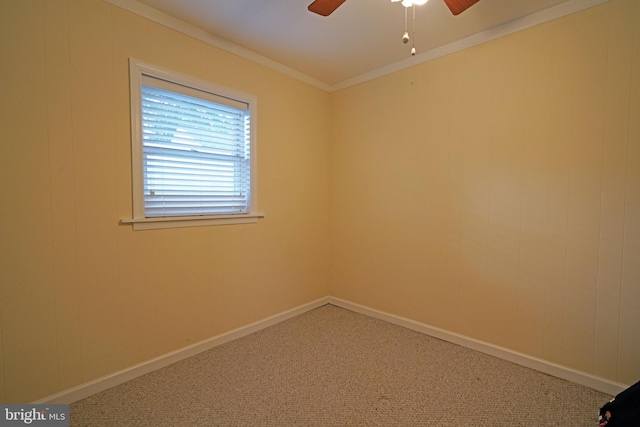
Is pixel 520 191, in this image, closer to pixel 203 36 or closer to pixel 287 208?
pixel 287 208

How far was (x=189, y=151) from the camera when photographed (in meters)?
2.26

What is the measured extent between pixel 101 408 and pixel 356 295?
7.50 feet

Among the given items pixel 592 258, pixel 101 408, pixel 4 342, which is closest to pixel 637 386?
pixel 592 258

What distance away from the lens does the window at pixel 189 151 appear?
6.60ft

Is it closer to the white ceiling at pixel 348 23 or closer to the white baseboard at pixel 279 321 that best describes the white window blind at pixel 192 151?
the white ceiling at pixel 348 23

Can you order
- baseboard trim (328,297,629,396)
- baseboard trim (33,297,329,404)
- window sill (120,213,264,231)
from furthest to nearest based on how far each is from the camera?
1. window sill (120,213,264,231)
2. baseboard trim (328,297,629,396)
3. baseboard trim (33,297,329,404)

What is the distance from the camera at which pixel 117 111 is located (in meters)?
1.89

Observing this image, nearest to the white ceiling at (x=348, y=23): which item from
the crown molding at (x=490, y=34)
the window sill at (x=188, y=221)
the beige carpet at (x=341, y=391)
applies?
the crown molding at (x=490, y=34)

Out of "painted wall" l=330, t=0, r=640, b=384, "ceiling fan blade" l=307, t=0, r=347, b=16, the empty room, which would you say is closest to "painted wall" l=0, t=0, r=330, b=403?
the empty room

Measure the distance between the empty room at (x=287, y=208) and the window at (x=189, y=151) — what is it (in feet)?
0.05

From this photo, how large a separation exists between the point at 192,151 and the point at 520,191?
2.50m

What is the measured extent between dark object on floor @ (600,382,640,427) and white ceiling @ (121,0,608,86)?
2237mm

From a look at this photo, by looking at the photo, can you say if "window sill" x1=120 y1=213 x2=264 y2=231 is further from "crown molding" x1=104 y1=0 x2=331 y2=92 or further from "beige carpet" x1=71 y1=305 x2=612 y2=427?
"crown molding" x1=104 y1=0 x2=331 y2=92

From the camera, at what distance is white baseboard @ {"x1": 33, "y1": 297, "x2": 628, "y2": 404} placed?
1.80 m
